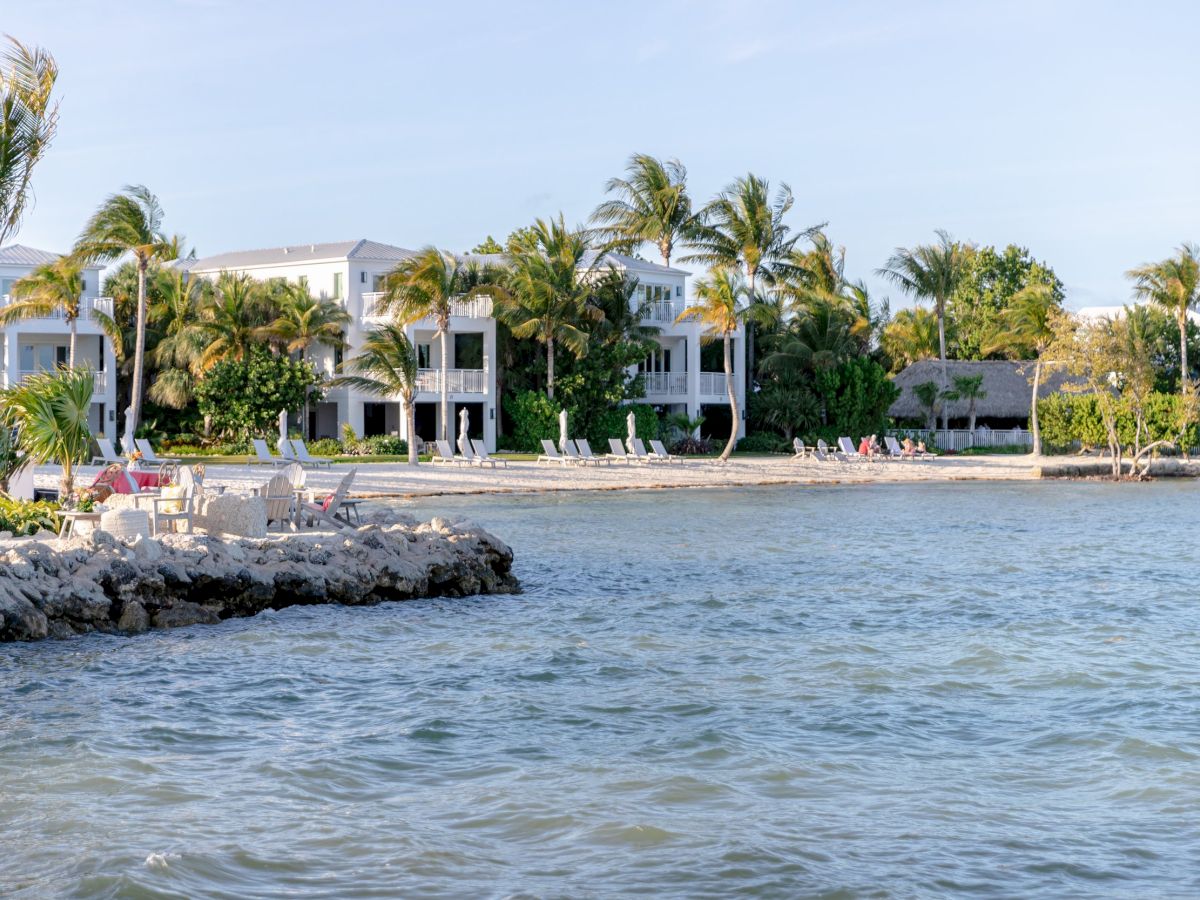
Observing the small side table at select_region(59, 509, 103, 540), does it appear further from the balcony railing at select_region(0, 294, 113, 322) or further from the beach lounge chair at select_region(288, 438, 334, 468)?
the balcony railing at select_region(0, 294, 113, 322)

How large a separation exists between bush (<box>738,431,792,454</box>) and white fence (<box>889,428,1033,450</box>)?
19.1 feet

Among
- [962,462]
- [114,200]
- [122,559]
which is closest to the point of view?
[122,559]

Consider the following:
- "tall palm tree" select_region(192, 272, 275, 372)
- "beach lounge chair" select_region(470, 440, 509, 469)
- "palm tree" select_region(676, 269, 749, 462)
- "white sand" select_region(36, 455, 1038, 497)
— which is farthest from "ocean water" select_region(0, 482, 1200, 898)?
"tall palm tree" select_region(192, 272, 275, 372)

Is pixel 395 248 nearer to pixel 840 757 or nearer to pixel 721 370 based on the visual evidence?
pixel 721 370

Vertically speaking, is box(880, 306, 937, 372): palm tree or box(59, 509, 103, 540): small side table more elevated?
box(880, 306, 937, 372): palm tree

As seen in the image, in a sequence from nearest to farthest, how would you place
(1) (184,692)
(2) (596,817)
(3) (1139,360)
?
(2) (596,817)
(1) (184,692)
(3) (1139,360)

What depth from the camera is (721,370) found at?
175ft

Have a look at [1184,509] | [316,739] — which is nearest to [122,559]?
[316,739]

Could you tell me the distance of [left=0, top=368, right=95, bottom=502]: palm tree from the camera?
58.3 ft

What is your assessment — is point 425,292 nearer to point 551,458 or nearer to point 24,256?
point 551,458

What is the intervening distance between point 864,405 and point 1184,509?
21104 mm

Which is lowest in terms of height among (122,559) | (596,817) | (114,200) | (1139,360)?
(596,817)

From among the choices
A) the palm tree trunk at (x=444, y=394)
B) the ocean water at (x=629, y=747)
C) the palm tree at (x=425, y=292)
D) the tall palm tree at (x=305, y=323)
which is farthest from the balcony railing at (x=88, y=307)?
the ocean water at (x=629, y=747)

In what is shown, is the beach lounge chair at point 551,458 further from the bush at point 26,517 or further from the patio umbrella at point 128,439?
the bush at point 26,517
